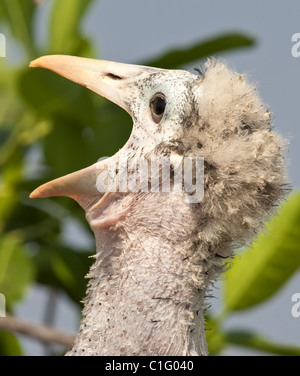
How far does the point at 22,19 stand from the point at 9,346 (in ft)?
5.83

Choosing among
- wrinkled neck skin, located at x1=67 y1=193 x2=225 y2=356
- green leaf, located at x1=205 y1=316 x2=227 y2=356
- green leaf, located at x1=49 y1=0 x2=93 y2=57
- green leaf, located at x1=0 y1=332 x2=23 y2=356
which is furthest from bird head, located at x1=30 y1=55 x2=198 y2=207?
green leaf, located at x1=49 y1=0 x2=93 y2=57

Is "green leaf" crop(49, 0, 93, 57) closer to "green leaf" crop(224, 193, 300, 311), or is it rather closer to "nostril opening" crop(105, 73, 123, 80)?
"green leaf" crop(224, 193, 300, 311)

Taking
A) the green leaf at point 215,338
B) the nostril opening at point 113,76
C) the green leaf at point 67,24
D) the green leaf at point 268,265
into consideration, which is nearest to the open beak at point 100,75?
the nostril opening at point 113,76

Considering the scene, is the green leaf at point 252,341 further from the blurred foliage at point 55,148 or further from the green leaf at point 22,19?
the green leaf at point 22,19

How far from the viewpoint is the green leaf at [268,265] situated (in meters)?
3.77

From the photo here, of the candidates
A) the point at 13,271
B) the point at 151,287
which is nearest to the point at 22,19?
the point at 13,271

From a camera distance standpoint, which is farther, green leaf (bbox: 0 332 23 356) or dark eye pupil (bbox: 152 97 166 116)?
green leaf (bbox: 0 332 23 356)

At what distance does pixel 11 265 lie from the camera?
4.05m

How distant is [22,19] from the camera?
4625mm

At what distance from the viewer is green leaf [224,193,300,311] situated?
3771 mm

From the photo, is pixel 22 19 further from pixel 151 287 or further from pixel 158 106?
pixel 151 287

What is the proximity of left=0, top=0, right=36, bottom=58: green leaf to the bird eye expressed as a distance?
237 centimetres
